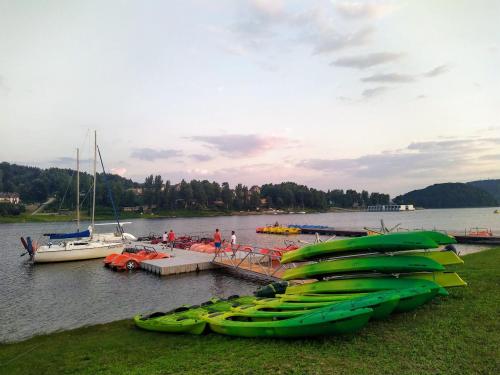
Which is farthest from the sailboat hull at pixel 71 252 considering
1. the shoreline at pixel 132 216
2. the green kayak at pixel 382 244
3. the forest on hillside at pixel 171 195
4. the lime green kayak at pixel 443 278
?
the forest on hillside at pixel 171 195

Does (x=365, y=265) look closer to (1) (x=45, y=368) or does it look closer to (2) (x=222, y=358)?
(2) (x=222, y=358)

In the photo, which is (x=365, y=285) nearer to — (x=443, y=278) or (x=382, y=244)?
(x=382, y=244)

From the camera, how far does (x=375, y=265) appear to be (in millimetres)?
10477

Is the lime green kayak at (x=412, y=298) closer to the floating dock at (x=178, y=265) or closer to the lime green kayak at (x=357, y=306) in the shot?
the lime green kayak at (x=357, y=306)

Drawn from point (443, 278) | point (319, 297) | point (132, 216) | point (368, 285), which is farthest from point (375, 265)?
point (132, 216)

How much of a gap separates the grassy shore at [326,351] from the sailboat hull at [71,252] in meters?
22.8

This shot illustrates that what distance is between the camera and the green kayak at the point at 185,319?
34.5ft

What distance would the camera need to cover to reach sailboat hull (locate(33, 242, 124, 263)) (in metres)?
32.0

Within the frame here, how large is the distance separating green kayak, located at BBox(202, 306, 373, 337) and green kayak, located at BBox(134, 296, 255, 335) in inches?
62.1

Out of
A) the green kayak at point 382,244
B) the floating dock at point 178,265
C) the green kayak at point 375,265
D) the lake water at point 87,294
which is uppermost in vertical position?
the green kayak at point 382,244

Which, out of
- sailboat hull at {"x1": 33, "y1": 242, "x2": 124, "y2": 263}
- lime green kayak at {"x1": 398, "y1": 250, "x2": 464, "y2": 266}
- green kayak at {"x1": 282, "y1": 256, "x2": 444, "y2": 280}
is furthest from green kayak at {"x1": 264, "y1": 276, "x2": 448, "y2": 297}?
sailboat hull at {"x1": 33, "y1": 242, "x2": 124, "y2": 263}

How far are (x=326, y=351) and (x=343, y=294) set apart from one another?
3144 millimetres

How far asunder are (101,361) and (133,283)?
47.8 feet

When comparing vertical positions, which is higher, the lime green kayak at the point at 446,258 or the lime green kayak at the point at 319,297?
the lime green kayak at the point at 446,258
